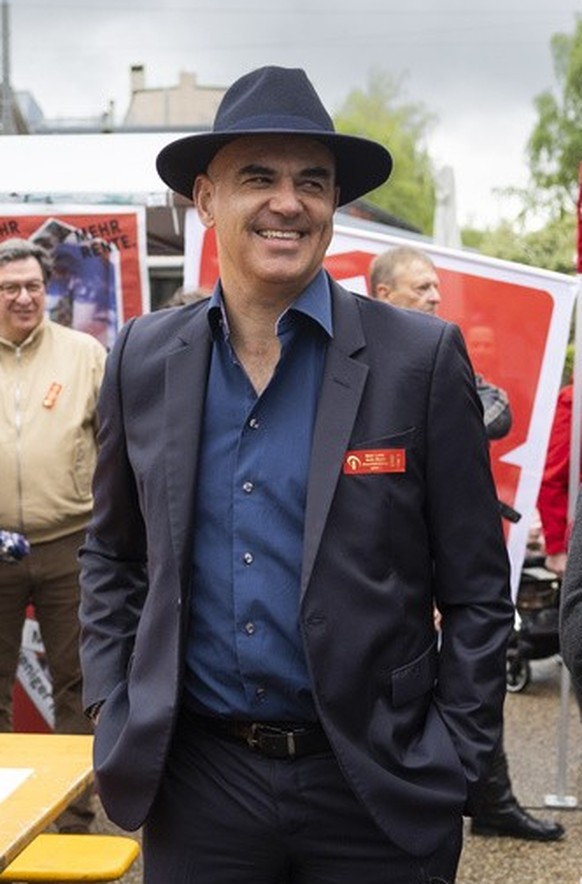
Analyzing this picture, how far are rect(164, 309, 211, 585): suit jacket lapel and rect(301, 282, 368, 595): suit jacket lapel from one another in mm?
220

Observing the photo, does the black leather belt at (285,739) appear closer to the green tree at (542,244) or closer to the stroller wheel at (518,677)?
the stroller wheel at (518,677)

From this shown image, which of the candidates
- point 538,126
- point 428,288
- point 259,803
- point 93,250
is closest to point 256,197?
point 259,803

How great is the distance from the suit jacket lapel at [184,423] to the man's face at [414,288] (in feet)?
8.31

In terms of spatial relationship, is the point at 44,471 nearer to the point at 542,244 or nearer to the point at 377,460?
the point at 377,460

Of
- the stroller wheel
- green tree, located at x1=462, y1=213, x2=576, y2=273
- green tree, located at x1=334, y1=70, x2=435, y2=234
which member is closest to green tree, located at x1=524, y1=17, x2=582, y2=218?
green tree, located at x1=462, y1=213, x2=576, y2=273

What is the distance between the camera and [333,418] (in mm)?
2586

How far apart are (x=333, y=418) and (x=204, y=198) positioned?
1.75 ft

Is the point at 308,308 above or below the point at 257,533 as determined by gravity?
above

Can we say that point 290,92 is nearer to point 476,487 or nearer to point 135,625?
point 476,487

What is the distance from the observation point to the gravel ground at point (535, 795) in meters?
5.46

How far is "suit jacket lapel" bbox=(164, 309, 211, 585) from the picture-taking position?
103 inches

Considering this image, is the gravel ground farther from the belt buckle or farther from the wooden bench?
the belt buckle

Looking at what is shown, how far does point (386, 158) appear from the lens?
9.11 feet

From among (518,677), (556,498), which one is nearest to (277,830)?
(556,498)
